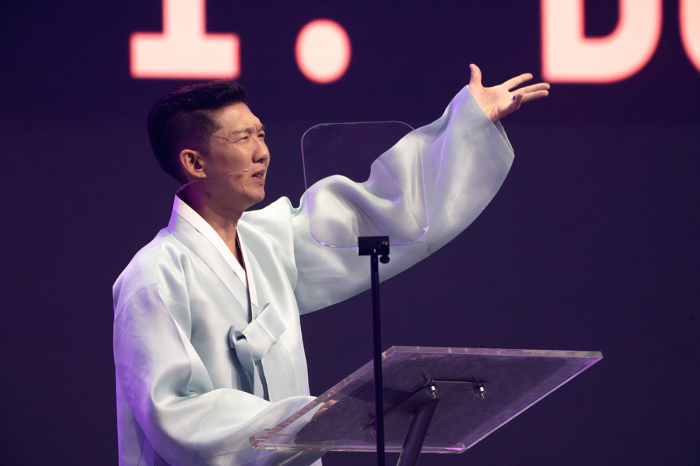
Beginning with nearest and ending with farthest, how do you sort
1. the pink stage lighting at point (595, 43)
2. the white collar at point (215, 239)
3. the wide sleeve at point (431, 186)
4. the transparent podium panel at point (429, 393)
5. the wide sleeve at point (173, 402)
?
the transparent podium panel at point (429, 393) → the wide sleeve at point (173, 402) → the white collar at point (215, 239) → the wide sleeve at point (431, 186) → the pink stage lighting at point (595, 43)

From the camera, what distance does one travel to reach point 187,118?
1408mm

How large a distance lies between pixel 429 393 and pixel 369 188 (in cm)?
72

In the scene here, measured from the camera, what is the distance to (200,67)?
7.75 feet

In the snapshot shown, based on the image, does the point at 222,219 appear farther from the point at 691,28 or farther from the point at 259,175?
the point at 691,28

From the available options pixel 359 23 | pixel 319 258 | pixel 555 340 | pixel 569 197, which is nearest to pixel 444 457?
pixel 555 340

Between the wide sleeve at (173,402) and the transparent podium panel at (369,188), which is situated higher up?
the transparent podium panel at (369,188)

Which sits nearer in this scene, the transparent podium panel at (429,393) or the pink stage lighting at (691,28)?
the transparent podium panel at (429,393)

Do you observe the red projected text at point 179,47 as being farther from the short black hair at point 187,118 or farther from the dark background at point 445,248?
the short black hair at point 187,118

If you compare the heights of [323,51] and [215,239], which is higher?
[323,51]

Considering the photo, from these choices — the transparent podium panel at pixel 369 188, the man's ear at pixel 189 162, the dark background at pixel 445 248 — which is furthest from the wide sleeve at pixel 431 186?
the dark background at pixel 445 248

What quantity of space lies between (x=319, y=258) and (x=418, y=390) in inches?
28.1

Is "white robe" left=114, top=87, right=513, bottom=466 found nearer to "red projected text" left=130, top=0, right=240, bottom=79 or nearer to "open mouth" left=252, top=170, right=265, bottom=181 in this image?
"open mouth" left=252, top=170, right=265, bottom=181

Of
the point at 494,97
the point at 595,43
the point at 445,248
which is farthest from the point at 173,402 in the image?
the point at 595,43

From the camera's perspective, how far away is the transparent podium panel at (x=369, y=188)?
4.65 ft
